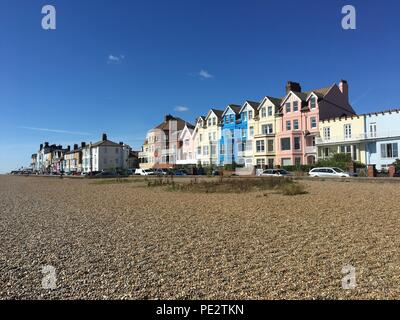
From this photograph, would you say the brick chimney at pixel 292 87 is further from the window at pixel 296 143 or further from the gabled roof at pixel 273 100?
the window at pixel 296 143

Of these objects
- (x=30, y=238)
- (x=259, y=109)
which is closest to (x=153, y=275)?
(x=30, y=238)

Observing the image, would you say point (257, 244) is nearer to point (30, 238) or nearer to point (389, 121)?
point (30, 238)

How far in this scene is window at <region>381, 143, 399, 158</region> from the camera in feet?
138

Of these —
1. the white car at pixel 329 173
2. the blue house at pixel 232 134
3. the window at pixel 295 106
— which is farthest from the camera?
the blue house at pixel 232 134

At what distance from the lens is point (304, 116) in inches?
2084

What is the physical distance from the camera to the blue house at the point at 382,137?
42281mm

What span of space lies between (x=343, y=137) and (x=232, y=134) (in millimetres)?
23249

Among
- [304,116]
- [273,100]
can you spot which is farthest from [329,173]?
[273,100]

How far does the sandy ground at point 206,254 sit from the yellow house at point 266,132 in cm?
4467

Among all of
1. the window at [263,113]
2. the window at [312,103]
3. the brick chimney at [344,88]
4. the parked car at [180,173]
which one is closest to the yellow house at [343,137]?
the window at [312,103]

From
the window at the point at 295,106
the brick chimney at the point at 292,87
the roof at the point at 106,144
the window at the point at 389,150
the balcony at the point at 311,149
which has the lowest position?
the window at the point at 389,150

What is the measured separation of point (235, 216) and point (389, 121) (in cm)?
3881

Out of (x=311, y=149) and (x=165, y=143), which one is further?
(x=165, y=143)

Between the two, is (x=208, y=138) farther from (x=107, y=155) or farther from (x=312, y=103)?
(x=107, y=155)
